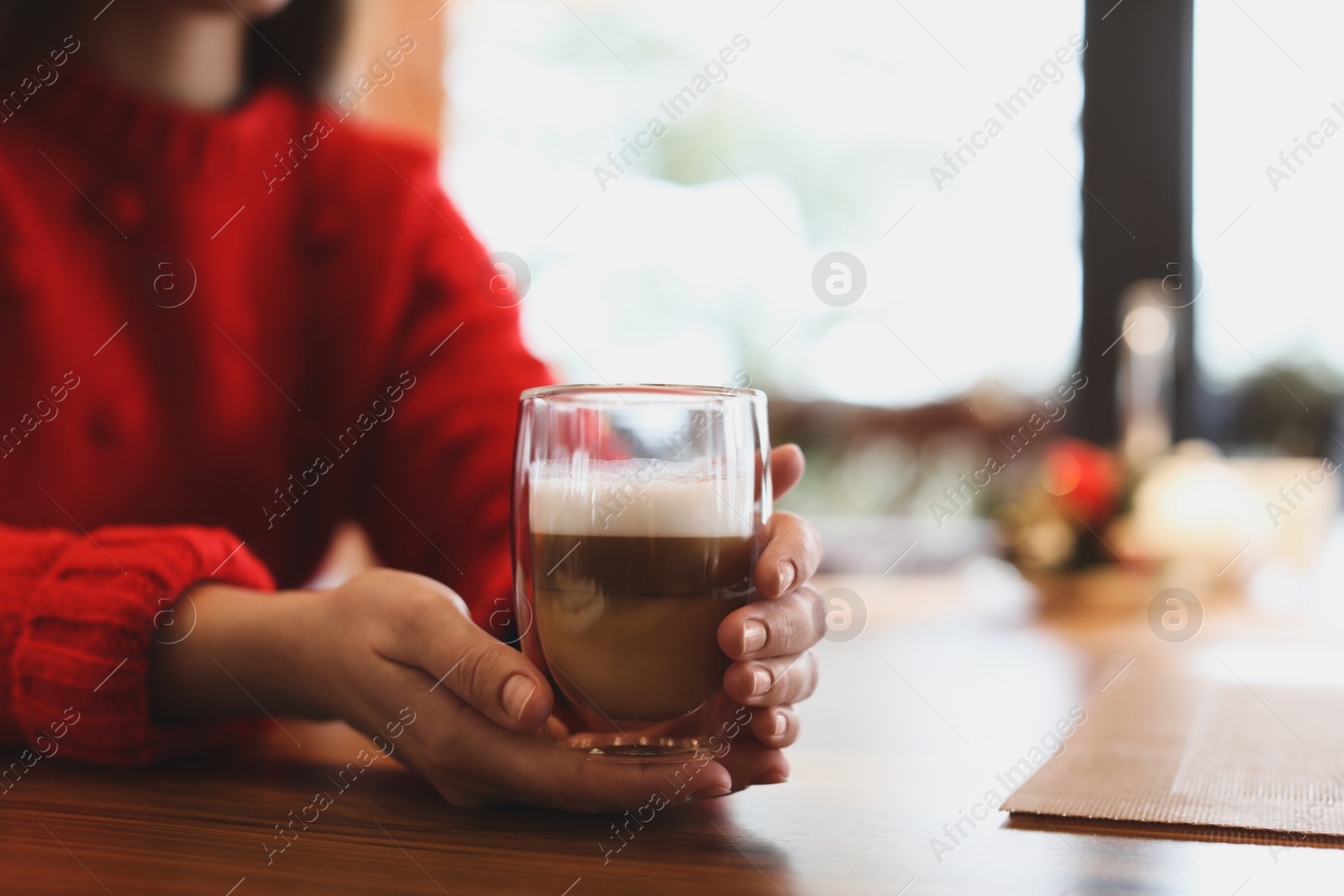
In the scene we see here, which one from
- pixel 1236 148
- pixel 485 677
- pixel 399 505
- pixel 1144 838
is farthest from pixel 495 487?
pixel 1236 148

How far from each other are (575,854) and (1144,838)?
0.26 metres

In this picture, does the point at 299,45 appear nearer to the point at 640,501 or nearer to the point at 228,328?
the point at 228,328

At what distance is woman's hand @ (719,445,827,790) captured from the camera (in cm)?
54

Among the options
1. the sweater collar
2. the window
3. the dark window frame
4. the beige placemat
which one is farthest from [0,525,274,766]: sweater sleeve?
the window

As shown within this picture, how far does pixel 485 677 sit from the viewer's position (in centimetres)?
51

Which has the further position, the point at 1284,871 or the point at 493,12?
the point at 493,12

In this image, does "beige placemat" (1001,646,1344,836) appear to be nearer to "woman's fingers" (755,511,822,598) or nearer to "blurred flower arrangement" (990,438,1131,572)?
"woman's fingers" (755,511,822,598)

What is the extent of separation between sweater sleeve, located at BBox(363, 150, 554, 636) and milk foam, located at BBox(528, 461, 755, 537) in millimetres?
384

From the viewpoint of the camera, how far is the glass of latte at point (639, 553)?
0.53m

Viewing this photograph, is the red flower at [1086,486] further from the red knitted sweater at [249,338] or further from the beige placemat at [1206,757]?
the red knitted sweater at [249,338]

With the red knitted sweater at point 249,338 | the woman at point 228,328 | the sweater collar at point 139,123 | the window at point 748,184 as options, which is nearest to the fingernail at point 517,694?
the woman at point 228,328

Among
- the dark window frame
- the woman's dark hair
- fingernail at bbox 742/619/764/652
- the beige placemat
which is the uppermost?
the dark window frame

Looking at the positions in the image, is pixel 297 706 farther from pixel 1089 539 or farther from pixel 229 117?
pixel 1089 539

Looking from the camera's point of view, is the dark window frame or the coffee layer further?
the dark window frame
